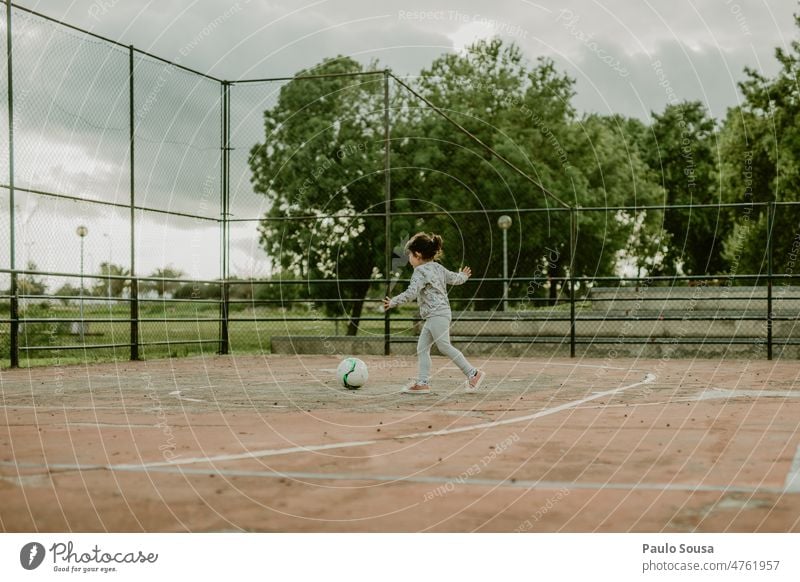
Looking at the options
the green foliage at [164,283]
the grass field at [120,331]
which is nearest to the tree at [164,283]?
the green foliage at [164,283]

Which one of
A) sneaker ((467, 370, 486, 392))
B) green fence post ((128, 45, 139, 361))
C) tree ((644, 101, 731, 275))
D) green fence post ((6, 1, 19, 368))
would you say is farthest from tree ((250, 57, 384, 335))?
tree ((644, 101, 731, 275))

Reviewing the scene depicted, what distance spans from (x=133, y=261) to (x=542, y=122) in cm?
1673

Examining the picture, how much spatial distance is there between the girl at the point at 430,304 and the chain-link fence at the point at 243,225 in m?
4.04

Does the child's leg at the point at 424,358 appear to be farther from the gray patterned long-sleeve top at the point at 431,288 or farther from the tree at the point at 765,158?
the tree at the point at 765,158

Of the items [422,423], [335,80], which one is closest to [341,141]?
[335,80]

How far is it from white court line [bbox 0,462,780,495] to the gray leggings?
12.8ft

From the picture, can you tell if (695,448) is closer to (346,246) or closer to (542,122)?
(346,246)

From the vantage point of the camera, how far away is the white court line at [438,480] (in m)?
3.40

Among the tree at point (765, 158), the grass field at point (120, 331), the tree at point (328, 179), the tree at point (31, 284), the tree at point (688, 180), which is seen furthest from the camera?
the tree at point (688, 180)

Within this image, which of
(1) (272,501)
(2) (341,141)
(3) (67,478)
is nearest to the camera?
(1) (272,501)

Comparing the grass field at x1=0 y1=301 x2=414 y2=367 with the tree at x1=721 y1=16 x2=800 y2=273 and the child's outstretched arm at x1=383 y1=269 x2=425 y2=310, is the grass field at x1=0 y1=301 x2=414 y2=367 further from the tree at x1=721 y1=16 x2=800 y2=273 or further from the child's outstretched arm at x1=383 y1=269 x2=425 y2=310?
the tree at x1=721 y1=16 x2=800 y2=273

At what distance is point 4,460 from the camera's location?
4.12 metres

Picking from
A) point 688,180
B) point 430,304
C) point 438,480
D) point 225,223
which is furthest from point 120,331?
point 688,180

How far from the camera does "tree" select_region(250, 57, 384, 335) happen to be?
17.1m
